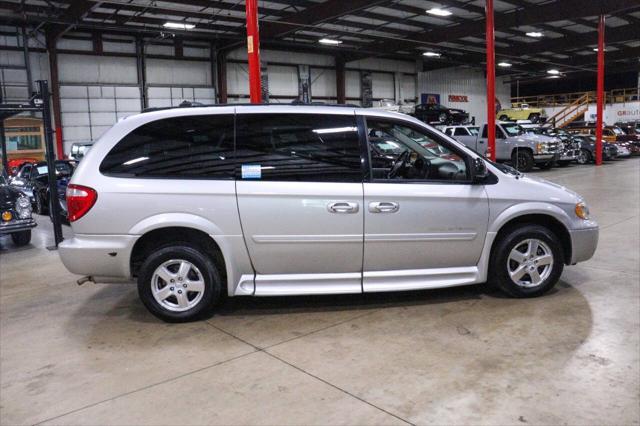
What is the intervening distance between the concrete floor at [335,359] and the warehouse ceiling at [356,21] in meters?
15.0

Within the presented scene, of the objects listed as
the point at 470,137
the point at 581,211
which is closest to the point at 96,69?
the point at 470,137

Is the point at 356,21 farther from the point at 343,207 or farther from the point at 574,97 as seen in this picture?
the point at 574,97

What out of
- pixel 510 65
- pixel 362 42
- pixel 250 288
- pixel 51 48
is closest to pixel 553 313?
pixel 250 288

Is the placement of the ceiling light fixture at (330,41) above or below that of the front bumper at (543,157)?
above

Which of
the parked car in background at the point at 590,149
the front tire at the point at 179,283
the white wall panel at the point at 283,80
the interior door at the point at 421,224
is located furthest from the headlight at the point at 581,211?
the white wall panel at the point at 283,80

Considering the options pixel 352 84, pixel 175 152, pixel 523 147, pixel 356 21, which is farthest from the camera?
pixel 352 84

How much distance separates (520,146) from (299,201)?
50.1 feet

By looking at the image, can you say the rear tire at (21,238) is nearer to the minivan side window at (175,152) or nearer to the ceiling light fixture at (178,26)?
the minivan side window at (175,152)

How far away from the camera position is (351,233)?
4.18 m

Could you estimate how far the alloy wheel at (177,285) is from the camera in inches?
164

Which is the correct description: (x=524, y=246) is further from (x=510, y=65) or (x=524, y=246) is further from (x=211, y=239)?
(x=510, y=65)

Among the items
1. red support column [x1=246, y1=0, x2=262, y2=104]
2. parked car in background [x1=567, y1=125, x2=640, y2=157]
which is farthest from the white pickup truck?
red support column [x1=246, y1=0, x2=262, y2=104]

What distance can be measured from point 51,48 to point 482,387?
74.2 ft

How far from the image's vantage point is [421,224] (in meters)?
4.30
